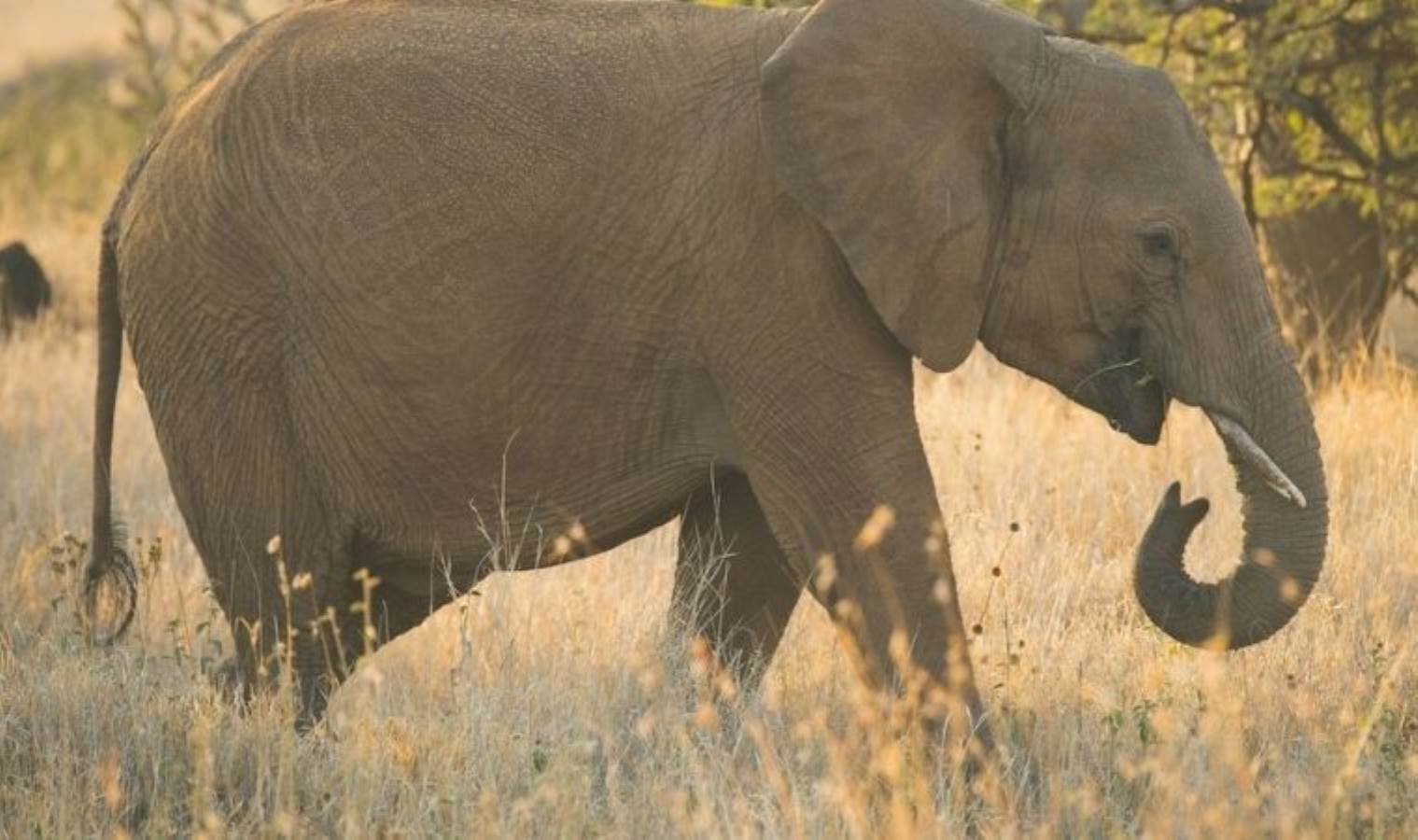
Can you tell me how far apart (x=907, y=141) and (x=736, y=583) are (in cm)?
140

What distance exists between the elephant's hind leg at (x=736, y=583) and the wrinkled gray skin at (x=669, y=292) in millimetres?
11

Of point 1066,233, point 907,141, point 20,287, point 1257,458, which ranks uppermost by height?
point 907,141

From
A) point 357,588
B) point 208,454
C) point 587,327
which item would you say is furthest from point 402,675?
point 587,327

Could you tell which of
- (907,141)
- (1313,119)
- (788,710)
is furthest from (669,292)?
(1313,119)

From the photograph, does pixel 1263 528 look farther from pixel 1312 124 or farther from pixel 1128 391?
pixel 1312 124

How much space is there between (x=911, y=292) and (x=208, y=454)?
1856 millimetres

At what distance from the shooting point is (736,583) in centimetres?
670

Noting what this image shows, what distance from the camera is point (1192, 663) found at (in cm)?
713

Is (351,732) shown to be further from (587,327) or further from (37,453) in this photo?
(37,453)

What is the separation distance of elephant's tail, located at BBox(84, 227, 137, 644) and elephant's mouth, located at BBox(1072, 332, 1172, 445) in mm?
2573

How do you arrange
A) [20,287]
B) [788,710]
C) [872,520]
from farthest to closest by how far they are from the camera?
1. [20,287]
2. [788,710]
3. [872,520]

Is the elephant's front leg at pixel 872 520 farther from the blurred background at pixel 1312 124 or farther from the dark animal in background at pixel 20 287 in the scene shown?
the dark animal in background at pixel 20 287

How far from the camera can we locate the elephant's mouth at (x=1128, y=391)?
5.85 meters

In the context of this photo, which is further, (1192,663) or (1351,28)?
(1351,28)
